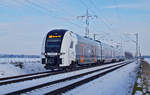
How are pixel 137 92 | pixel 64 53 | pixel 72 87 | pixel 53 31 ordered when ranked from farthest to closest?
pixel 53 31
pixel 64 53
pixel 72 87
pixel 137 92

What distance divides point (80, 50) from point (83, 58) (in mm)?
1528

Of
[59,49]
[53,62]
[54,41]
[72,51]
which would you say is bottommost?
[53,62]

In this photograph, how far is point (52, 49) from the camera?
20.6 meters

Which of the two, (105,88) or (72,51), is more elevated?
(72,51)

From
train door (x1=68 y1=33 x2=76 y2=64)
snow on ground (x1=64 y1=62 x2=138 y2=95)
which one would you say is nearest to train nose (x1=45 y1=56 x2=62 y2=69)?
train door (x1=68 y1=33 x2=76 y2=64)

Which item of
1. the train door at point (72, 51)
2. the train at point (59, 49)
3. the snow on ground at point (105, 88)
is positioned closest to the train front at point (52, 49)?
the train at point (59, 49)

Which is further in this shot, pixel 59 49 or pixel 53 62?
pixel 59 49

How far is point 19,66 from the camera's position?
23.1 meters

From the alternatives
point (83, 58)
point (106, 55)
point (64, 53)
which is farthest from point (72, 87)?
point (106, 55)

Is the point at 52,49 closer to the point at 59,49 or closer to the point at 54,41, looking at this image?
the point at 59,49

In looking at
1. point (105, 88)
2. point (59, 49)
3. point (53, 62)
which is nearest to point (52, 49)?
point (59, 49)

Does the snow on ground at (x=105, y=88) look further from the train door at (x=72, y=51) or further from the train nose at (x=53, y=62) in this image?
the train door at (x=72, y=51)

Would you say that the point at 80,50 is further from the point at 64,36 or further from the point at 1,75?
the point at 1,75

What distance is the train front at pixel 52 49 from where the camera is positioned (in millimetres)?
20188
